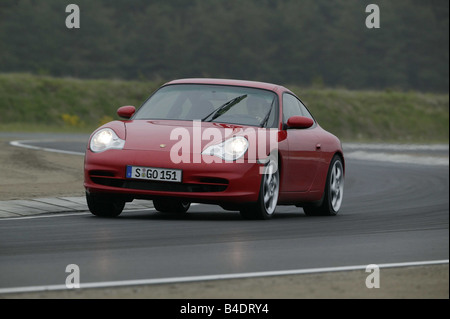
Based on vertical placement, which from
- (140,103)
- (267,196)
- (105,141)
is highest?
(140,103)

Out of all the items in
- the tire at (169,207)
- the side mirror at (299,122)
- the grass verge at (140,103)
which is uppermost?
the grass verge at (140,103)

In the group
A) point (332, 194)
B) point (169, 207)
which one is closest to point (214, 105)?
point (169, 207)

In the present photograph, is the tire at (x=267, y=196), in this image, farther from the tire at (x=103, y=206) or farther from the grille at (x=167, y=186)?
the tire at (x=103, y=206)

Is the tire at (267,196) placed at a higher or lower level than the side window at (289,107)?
lower

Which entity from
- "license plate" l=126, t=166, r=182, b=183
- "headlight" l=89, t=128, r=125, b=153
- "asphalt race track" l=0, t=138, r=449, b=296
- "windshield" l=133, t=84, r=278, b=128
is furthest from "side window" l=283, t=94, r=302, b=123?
"headlight" l=89, t=128, r=125, b=153

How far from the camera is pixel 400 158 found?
107 feet

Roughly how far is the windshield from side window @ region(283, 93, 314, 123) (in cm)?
22

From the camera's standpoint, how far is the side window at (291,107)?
12.4 m

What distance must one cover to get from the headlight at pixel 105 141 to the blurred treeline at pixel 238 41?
65376 mm

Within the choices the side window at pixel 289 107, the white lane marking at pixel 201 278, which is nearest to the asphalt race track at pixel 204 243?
the white lane marking at pixel 201 278

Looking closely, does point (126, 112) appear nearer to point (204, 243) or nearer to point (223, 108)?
point (223, 108)

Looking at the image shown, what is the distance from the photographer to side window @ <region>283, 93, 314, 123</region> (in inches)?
487

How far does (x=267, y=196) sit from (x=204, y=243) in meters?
2.37
